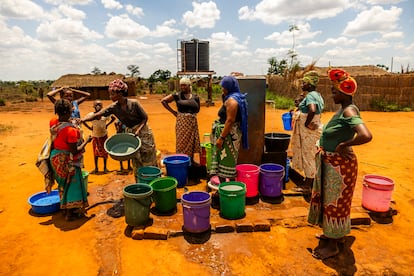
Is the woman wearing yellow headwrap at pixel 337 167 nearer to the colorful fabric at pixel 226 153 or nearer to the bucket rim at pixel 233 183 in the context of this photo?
the bucket rim at pixel 233 183

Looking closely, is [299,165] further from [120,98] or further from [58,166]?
[58,166]

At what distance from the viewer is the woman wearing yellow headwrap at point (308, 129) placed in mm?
4113

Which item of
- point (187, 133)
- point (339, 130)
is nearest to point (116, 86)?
point (187, 133)

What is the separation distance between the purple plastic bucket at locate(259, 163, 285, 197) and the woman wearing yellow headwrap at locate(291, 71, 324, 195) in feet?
1.66

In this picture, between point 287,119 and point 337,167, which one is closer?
point 337,167

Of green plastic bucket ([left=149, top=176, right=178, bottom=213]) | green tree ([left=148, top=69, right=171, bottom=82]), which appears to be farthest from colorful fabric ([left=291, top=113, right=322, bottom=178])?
green tree ([left=148, top=69, right=171, bottom=82])

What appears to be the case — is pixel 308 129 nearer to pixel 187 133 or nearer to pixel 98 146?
pixel 187 133

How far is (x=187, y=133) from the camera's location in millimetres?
5020

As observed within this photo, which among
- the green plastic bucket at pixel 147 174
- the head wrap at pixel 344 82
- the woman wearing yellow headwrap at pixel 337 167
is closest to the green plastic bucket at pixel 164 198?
the green plastic bucket at pixel 147 174

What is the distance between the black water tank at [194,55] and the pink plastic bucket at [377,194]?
15500 mm

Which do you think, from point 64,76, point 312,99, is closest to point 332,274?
point 312,99

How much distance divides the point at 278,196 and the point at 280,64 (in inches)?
931

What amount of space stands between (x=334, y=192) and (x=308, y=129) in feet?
5.41

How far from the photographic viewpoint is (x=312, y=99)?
406cm
